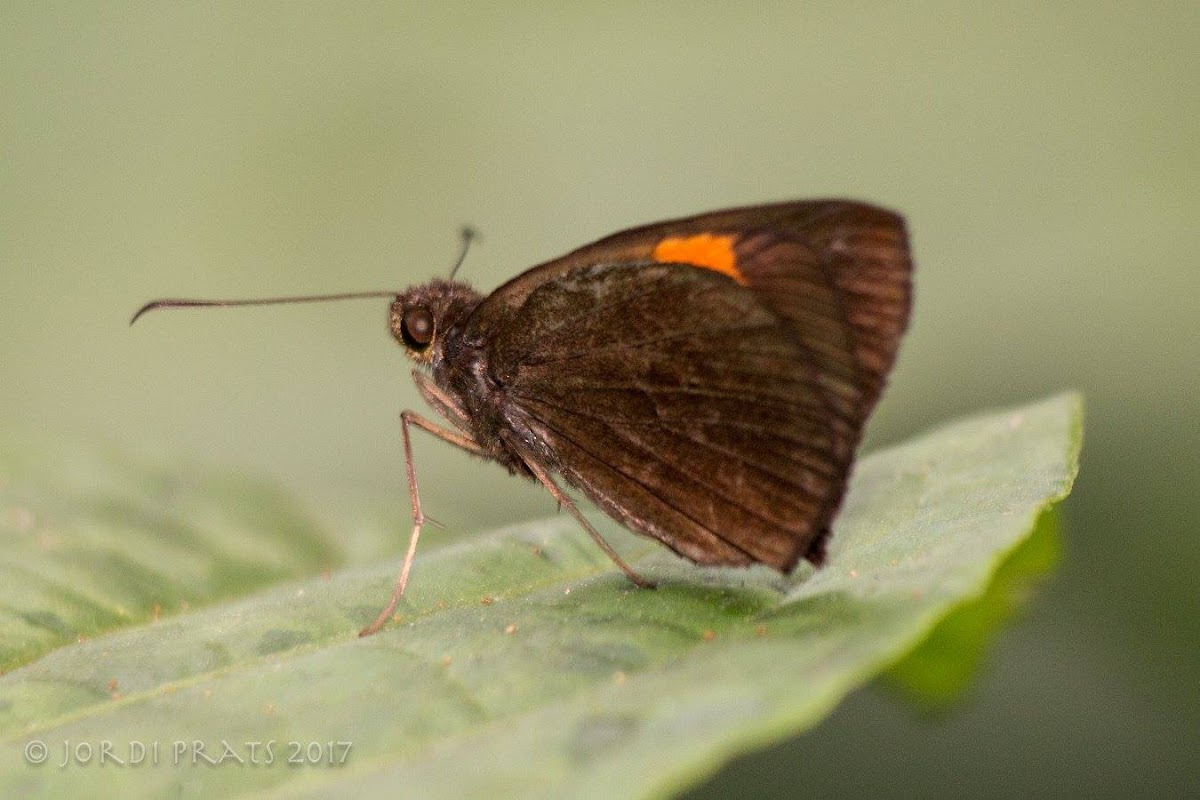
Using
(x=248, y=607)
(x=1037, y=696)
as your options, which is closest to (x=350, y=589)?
(x=248, y=607)

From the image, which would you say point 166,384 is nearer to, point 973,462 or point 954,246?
point 954,246

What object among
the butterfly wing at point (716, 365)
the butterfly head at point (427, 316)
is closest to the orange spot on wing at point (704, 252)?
the butterfly wing at point (716, 365)

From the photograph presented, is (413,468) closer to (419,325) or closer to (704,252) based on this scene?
(419,325)

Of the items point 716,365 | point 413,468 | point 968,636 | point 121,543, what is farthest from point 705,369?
point 121,543

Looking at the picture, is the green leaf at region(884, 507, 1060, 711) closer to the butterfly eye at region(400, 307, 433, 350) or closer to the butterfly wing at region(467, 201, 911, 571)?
the butterfly wing at region(467, 201, 911, 571)

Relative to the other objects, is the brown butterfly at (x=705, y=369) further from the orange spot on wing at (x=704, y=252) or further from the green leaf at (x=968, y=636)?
the green leaf at (x=968, y=636)
